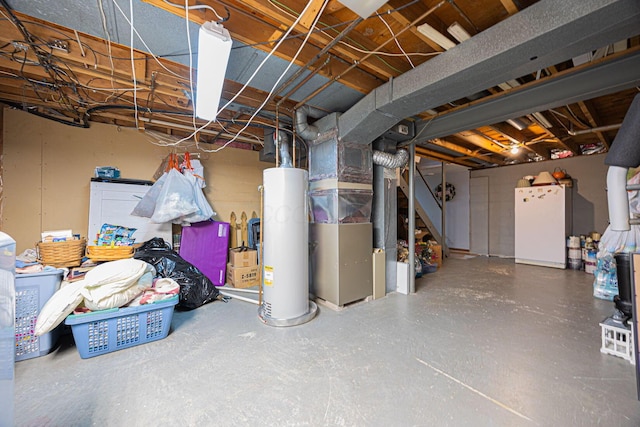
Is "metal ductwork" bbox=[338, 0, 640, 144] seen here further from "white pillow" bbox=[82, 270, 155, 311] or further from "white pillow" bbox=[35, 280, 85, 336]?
"white pillow" bbox=[35, 280, 85, 336]

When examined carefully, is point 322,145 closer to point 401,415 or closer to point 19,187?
point 401,415

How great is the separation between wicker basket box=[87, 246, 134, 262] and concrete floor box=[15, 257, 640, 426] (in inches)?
32.6

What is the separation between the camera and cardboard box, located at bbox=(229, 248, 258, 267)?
3.63 m

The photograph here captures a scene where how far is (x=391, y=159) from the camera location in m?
3.29

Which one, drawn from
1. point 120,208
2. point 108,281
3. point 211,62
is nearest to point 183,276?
point 108,281

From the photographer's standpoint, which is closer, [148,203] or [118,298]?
[118,298]

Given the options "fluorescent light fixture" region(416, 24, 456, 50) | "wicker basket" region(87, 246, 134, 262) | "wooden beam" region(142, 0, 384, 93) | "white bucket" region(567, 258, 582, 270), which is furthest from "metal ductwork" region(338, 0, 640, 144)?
"white bucket" region(567, 258, 582, 270)

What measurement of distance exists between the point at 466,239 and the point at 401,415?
659 cm

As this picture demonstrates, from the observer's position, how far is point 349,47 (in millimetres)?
1971

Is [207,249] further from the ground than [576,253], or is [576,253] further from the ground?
[207,249]

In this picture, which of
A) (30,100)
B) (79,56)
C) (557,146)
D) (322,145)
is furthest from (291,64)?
(557,146)

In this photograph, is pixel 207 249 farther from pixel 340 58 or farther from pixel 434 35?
pixel 434 35

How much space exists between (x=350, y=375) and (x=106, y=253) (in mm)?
2766

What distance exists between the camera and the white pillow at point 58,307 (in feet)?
5.60
